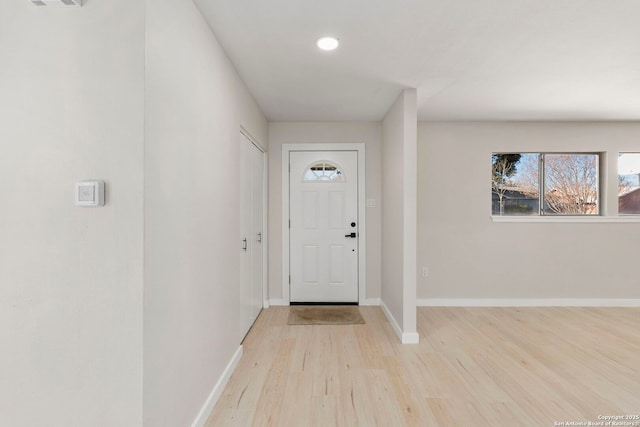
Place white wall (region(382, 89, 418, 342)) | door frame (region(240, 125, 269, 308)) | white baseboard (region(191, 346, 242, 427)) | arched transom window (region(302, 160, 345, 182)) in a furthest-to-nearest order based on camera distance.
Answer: arched transom window (region(302, 160, 345, 182)), door frame (region(240, 125, 269, 308)), white wall (region(382, 89, 418, 342)), white baseboard (region(191, 346, 242, 427))

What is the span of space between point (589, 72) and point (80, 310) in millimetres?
3855

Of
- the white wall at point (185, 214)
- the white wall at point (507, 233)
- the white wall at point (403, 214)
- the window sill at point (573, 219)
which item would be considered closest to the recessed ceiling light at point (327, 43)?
the white wall at point (185, 214)

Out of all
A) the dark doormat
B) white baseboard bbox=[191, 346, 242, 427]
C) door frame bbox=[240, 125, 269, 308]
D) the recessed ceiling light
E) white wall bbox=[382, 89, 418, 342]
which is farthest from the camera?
door frame bbox=[240, 125, 269, 308]

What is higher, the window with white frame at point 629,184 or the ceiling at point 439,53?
the ceiling at point 439,53

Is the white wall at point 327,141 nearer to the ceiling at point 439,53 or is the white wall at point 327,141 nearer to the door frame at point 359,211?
the door frame at point 359,211

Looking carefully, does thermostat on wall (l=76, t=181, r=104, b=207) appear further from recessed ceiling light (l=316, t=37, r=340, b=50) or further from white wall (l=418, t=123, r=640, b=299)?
white wall (l=418, t=123, r=640, b=299)

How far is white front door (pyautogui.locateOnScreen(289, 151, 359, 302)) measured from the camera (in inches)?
170

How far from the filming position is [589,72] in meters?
2.78

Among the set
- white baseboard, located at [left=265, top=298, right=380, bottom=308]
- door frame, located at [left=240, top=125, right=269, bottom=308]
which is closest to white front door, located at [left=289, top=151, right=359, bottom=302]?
white baseboard, located at [left=265, top=298, right=380, bottom=308]

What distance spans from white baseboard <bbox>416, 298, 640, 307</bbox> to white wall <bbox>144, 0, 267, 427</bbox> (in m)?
2.82

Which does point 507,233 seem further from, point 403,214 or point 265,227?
point 265,227

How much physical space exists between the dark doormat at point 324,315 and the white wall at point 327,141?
0.36 m

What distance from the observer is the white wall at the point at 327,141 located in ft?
14.1

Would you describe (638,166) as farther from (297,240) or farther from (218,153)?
(218,153)
